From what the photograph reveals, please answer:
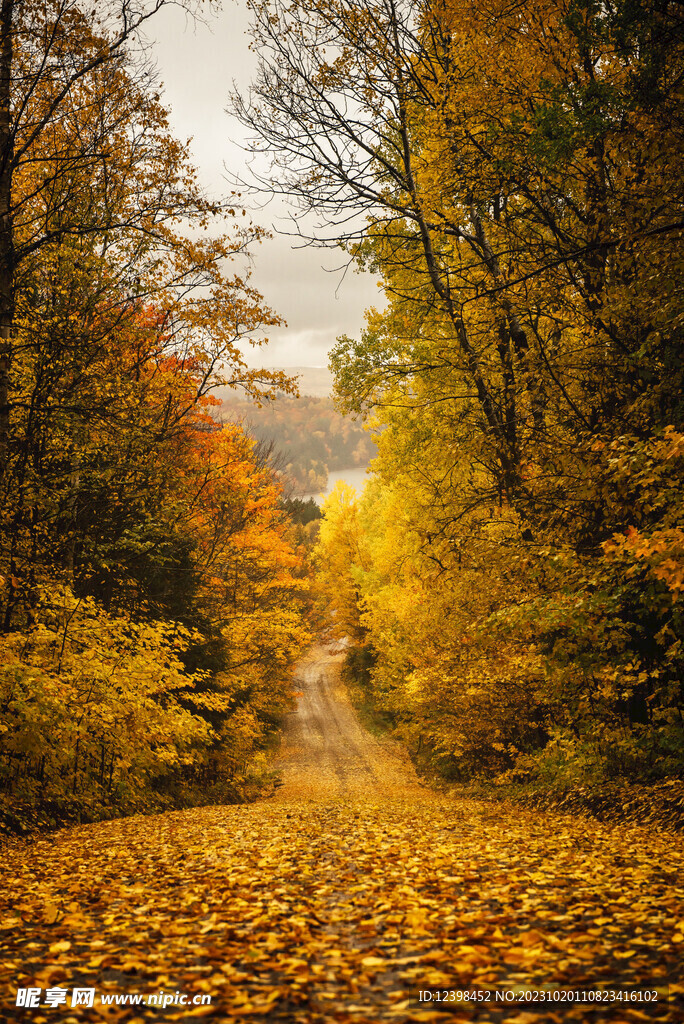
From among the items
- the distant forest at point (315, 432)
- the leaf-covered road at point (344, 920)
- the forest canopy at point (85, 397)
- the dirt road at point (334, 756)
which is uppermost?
the distant forest at point (315, 432)

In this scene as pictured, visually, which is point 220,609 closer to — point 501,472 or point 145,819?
point 145,819

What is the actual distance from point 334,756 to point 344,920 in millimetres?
22803

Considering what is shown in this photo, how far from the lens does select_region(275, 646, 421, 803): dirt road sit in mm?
17859

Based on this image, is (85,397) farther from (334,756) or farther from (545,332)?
(334,756)

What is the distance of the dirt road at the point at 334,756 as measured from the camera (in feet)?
58.6

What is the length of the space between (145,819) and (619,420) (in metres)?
9.84

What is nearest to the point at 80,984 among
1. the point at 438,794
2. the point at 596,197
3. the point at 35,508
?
the point at 35,508

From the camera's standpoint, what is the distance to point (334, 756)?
2575 centimetres

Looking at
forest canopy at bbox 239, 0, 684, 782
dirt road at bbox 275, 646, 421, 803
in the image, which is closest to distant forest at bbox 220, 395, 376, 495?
dirt road at bbox 275, 646, 421, 803

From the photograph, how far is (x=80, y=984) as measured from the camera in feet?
11.1

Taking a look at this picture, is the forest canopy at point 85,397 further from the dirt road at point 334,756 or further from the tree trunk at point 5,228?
the dirt road at point 334,756

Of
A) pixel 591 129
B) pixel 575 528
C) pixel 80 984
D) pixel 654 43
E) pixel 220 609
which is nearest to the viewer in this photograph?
pixel 80 984

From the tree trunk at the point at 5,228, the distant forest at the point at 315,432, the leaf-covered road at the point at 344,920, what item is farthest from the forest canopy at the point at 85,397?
the distant forest at the point at 315,432

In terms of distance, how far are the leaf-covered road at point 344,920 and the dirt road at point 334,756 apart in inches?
308
